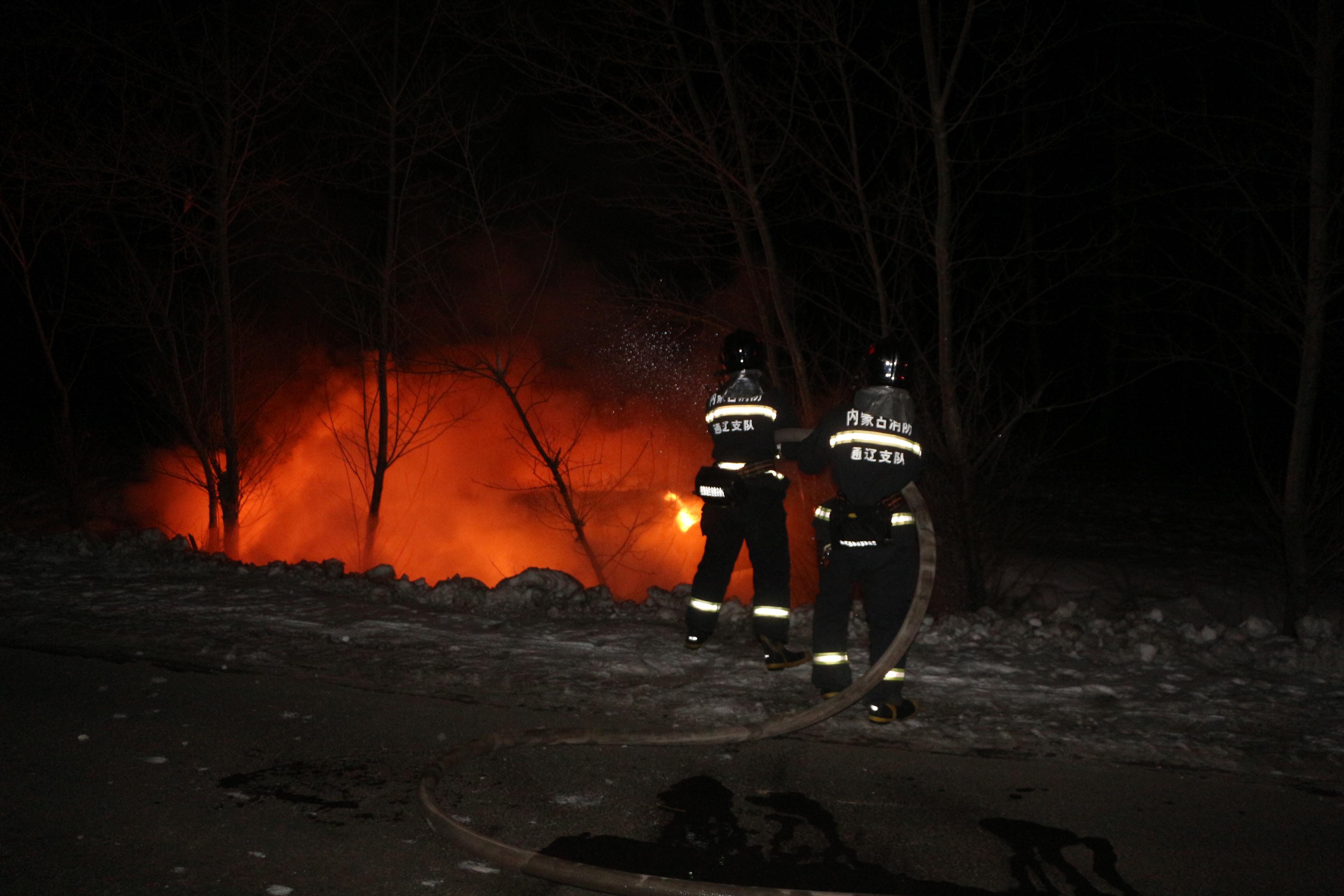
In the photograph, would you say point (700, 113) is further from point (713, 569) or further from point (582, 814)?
point (582, 814)

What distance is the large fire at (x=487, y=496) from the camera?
41.8 ft

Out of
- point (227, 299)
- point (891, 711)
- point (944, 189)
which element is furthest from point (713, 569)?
point (227, 299)

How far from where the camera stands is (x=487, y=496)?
48.6ft

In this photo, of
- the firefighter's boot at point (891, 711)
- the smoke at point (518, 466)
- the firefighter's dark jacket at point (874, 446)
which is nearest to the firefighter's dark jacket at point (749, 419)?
the firefighter's dark jacket at point (874, 446)

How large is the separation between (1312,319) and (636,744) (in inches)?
259

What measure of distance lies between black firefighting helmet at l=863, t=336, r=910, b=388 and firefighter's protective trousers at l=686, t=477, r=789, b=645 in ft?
3.67

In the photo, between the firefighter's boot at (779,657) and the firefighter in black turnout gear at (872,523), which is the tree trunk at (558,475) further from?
the firefighter in black turnout gear at (872,523)

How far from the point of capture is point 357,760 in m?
4.12

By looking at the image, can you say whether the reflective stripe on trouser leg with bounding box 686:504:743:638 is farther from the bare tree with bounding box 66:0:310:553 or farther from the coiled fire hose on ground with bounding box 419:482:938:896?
the bare tree with bounding box 66:0:310:553

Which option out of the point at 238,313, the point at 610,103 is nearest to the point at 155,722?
the point at 610,103

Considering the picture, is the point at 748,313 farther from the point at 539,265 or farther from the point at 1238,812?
the point at 1238,812

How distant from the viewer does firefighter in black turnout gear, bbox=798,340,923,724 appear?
4.93 meters

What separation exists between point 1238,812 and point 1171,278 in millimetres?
5550

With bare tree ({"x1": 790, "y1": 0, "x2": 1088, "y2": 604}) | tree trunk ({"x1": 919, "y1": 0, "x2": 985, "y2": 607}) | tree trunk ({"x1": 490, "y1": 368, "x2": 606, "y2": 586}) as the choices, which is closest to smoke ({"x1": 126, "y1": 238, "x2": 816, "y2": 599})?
tree trunk ({"x1": 490, "y1": 368, "x2": 606, "y2": 586})
